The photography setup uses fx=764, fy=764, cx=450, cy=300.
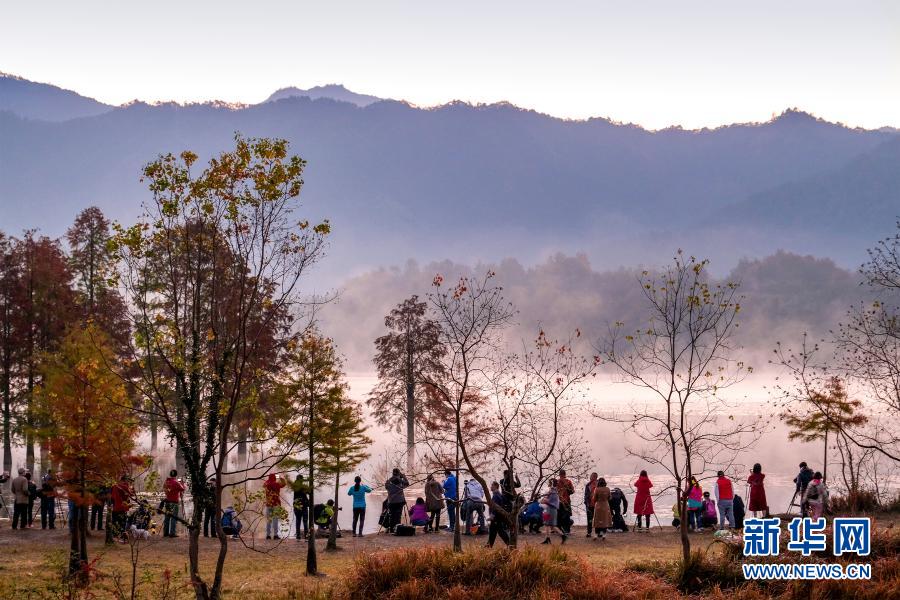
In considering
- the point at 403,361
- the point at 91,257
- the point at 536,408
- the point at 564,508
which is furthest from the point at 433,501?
the point at 91,257

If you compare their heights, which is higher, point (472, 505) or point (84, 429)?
point (84, 429)

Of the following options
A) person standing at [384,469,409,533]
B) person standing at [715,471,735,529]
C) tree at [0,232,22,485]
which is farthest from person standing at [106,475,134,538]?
tree at [0,232,22,485]

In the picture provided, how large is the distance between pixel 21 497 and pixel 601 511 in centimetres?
1891

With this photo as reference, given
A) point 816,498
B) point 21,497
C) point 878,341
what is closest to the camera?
point 816,498

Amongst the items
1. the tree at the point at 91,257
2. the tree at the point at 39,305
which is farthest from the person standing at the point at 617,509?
the tree at the point at 91,257

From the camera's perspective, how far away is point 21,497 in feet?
82.3

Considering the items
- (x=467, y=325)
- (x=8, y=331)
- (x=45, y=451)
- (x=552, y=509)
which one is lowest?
(x=552, y=509)

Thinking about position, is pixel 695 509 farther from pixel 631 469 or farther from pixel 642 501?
pixel 631 469

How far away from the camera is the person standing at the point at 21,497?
24.7 meters

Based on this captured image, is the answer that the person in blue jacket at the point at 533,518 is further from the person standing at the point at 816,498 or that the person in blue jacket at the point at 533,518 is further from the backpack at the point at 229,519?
the backpack at the point at 229,519

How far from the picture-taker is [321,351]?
941 inches

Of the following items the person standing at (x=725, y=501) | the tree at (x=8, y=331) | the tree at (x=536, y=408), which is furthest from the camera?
the tree at (x=8, y=331)

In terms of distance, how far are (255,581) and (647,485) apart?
1409 centimetres

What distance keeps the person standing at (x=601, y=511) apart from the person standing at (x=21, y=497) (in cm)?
1845
